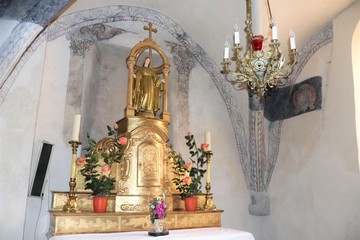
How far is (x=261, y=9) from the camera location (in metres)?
5.06

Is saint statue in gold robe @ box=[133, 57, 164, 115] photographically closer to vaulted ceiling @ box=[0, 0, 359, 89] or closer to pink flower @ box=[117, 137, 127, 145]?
pink flower @ box=[117, 137, 127, 145]

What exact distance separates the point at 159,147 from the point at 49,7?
93.6 inches

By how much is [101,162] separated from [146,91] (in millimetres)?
1276

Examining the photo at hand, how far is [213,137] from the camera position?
667 centimetres

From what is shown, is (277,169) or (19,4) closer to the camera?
→ (19,4)

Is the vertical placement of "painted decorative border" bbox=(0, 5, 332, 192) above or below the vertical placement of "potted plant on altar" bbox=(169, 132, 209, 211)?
above

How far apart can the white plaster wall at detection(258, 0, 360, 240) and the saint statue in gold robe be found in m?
2.87

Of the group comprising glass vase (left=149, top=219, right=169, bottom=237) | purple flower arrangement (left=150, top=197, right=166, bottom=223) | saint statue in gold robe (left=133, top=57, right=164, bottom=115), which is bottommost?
glass vase (left=149, top=219, right=169, bottom=237)

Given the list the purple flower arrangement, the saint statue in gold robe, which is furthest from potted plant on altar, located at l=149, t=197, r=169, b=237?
the saint statue in gold robe

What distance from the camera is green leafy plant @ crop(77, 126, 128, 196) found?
4324mm

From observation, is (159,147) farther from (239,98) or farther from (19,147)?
(239,98)

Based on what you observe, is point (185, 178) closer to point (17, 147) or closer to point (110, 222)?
point (110, 222)

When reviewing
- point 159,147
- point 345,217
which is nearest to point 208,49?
point 159,147

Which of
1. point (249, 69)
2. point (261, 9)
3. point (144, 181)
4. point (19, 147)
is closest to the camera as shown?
point (249, 69)
